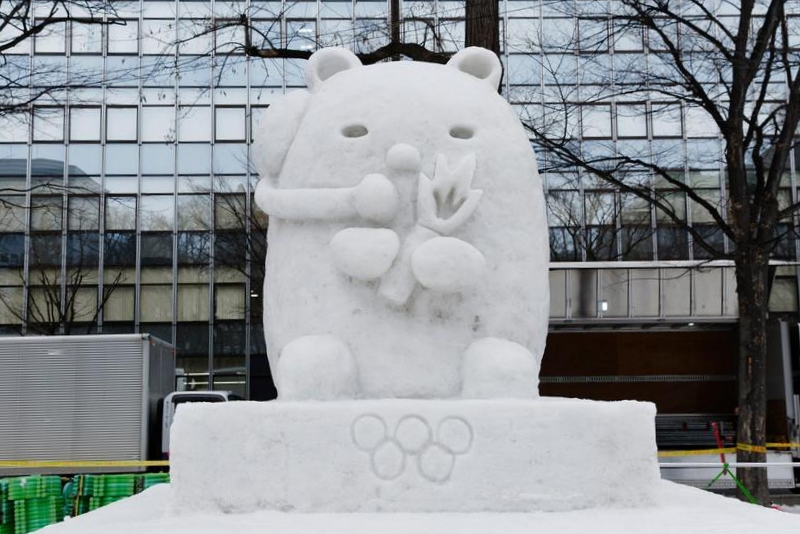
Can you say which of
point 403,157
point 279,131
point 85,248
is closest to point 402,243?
point 403,157

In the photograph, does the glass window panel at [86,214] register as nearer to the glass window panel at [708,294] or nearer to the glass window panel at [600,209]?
the glass window panel at [600,209]

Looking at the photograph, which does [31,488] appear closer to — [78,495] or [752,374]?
[78,495]

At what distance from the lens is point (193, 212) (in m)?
23.2

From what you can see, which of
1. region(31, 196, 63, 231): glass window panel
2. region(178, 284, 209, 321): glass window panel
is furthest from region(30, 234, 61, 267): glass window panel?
region(178, 284, 209, 321): glass window panel

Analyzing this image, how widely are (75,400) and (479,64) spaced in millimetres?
10594

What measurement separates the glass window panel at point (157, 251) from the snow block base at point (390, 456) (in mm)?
19450

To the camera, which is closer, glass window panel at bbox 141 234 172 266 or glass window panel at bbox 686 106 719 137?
glass window panel at bbox 686 106 719 137

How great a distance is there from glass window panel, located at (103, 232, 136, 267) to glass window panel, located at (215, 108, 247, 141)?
3298mm

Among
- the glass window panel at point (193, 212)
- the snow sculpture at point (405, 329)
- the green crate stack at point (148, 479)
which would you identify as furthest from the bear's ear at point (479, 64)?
the glass window panel at point (193, 212)

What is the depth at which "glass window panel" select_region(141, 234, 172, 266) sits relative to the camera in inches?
916

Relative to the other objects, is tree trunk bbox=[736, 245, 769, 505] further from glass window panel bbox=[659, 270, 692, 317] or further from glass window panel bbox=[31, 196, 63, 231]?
glass window panel bbox=[31, 196, 63, 231]

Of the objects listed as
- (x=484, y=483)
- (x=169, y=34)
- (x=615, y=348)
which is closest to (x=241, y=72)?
(x=169, y=34)

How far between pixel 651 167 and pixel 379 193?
26.1 ft

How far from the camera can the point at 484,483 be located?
14.2 feet
